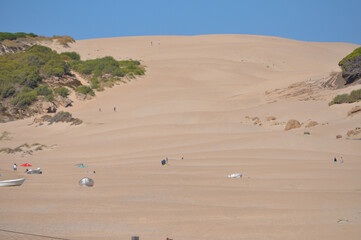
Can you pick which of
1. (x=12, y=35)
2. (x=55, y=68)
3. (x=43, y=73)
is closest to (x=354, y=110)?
(x=55, y=68)

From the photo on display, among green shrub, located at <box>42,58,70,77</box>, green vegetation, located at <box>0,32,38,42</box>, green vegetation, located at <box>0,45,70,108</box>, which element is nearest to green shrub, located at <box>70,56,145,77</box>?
green vegetation, located at <box>0,45,70,108</box>

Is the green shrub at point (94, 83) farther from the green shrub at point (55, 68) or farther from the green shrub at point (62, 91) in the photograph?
the green shrub at point (62, 91)

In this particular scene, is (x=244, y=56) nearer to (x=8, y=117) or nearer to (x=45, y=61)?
(x=45, y=61)

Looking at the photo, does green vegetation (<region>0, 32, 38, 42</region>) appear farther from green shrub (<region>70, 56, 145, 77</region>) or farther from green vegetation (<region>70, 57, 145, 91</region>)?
green shrub (<region>70, 56, 145, 77</region>)

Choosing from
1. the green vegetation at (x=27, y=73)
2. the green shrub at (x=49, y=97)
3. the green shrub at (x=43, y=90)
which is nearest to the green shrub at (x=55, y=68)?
the green vegetation at (x=27, y=73)

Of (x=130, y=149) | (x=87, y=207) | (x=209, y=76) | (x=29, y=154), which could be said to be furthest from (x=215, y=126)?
(x=209, y=76)

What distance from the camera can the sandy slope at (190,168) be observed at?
30.2ft

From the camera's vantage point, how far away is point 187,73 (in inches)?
1939

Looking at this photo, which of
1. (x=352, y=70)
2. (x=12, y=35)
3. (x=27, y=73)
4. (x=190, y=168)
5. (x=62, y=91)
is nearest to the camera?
(x=190, y=168)

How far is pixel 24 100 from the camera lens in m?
33.5

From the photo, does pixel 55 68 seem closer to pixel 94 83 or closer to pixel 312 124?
pixel 94 83

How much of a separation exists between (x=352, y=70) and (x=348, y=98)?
4577mm

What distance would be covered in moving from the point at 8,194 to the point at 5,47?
141 feet

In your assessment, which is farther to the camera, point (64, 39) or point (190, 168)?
point (64, 39)
